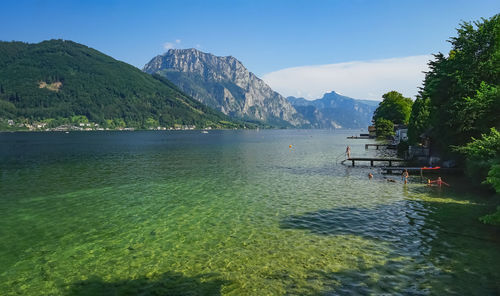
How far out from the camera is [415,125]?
7456cm

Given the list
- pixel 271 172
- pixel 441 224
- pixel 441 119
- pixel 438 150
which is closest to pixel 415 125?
pixel 438 150

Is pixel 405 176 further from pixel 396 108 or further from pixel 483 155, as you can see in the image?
pixel 396 108

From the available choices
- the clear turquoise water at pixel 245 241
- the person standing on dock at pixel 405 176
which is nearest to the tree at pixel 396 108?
the person standing on dock at pixel 405 176

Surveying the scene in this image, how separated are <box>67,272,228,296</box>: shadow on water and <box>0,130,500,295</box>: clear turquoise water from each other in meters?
0.06

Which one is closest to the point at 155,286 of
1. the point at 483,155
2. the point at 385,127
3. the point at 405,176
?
the point at 483,155

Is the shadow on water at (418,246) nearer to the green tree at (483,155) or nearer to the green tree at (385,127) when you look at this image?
the green tree at (483,155)

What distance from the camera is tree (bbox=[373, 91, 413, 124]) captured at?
155m

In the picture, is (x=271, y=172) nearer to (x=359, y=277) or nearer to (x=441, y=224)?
(x=441, y=224)

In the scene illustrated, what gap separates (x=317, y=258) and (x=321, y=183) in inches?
947

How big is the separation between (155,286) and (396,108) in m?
167

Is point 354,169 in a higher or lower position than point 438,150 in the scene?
lower

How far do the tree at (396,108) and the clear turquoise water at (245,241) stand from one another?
134 metres

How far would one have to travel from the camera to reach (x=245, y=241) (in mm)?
19609

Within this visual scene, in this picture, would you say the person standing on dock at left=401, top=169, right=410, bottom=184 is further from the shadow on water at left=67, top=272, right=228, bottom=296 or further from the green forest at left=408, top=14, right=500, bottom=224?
the shadow on water at left=67, top=272, right=228, bottom=296
